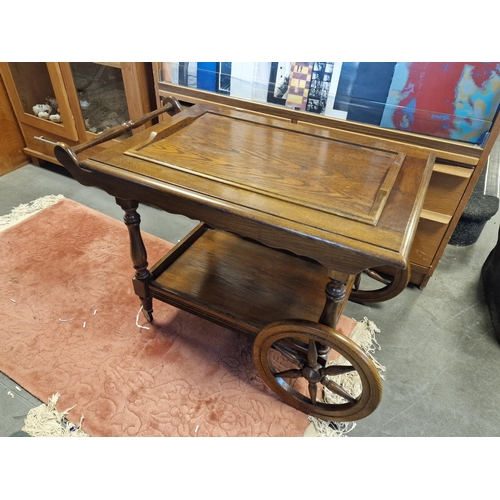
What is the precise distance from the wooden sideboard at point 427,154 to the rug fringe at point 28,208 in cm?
88

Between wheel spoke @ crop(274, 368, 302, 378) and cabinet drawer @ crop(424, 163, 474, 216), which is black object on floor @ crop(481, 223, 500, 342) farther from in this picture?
wheel spoke @ crop(274, 368, 302, 378)

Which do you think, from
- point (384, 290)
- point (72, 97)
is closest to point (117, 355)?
point (384, 290)

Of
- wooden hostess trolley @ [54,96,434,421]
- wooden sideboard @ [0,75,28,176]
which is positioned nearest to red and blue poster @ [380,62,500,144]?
wooden hostess trolley @ [54,96,434,421]

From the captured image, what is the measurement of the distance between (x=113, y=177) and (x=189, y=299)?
479mm

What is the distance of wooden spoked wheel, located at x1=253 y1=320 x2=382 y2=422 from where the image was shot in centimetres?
95

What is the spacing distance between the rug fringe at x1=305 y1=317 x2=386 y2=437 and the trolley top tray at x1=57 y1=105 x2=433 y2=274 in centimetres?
61

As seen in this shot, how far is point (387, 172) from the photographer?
1048 millimetres

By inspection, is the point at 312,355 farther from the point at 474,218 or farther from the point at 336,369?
the point at 474,218

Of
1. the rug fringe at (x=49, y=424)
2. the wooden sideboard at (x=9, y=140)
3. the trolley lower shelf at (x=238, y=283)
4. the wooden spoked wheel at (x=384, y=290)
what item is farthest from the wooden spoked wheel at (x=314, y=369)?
the wooden sideboard at (x=9, y=140)

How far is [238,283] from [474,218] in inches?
51.1

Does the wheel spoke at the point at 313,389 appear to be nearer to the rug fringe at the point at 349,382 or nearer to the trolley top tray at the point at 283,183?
the rug fringe at the point at 349,382

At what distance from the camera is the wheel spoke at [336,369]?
100 centimetres

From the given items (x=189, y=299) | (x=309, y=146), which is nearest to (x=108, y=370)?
(x=189, y=299)

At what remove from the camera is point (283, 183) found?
3.21 ft
